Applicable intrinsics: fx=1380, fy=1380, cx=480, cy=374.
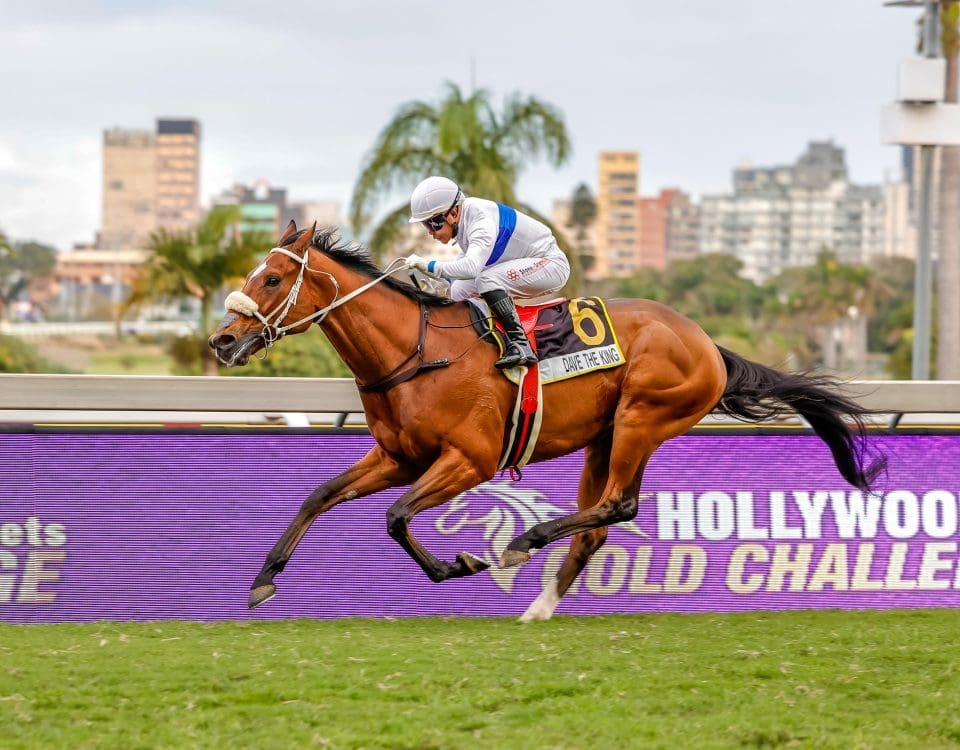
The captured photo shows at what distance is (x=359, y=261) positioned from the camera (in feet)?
23.8

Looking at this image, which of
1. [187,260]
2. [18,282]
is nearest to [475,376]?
[187,260]

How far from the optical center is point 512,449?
7.23 metres

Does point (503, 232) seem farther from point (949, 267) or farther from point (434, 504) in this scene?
point (949, 267)

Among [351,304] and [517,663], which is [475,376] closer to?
[351,304]

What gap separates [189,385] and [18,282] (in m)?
138

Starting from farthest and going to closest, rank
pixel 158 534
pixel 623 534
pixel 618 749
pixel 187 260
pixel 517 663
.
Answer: pixel 187 260 → pixel 623 534 → pixel 158 534 → pixel 517 663 → pixel 618 749

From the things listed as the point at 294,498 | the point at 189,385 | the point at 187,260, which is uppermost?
the point at 187,260

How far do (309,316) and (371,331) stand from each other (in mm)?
339

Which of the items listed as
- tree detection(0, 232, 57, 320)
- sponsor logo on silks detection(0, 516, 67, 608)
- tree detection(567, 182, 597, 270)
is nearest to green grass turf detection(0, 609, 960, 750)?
sponsor logo on silks detection(0, 516, 67, 608)

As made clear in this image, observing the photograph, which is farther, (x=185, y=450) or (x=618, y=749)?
(x=185, y=450)

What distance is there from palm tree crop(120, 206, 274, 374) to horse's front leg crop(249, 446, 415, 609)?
20147mm

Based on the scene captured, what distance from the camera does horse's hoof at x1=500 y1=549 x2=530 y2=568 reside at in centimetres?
704

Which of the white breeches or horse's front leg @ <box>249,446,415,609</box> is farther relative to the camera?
the white breeches

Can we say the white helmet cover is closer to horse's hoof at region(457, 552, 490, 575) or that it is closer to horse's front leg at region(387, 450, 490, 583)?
horse's front leg at region(387, 450, 490, 583)
